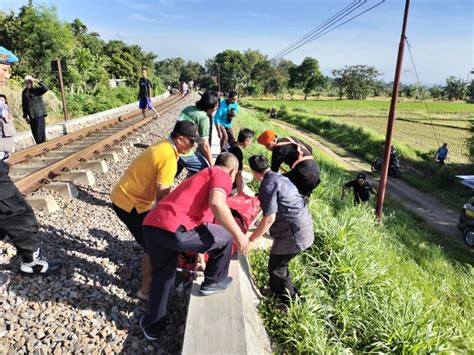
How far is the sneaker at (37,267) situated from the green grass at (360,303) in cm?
204

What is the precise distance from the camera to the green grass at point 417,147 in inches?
619

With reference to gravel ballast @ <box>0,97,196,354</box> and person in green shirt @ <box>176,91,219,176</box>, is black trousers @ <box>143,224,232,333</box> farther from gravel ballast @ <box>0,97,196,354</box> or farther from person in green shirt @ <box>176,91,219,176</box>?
person in green shirt @ <box>176,91,219,176</box>

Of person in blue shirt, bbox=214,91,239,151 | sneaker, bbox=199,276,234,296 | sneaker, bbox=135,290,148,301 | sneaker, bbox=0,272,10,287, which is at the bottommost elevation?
sneaker, bbox=135,290,148,301

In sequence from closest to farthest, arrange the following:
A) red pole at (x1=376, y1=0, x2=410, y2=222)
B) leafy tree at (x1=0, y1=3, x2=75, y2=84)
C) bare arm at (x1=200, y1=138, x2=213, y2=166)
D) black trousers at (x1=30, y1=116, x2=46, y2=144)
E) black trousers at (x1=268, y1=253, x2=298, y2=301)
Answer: black trousers at (x1=268, y1=253, x2=298, y2=301)
bare arm at (x1=200, y1=138, x2=213, y2=166)
red pole at (x1=376, y1=0, x2=410, y2=222)
black trousers at (x1=30, y1=116, x2=46, y2=144)
leafy tree at (x1=0, y1=3, x2=75, y2=84)

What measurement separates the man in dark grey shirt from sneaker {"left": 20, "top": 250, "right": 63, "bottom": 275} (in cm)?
190

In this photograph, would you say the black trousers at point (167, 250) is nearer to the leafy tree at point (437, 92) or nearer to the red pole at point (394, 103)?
the red pole at point (394, 103)

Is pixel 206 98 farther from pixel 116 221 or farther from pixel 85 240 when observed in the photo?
pixel 85 240

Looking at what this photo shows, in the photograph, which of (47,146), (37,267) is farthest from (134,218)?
(47,146)

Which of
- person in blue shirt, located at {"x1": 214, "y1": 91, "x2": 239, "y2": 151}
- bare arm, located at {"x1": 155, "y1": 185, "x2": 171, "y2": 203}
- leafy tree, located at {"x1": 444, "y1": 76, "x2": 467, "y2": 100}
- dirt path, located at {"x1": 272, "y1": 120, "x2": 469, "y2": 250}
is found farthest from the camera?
leafy tree, located at {"x1": 444, "y1": 76, "x2": 467, "y2": 100}

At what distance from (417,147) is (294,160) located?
23.5 m

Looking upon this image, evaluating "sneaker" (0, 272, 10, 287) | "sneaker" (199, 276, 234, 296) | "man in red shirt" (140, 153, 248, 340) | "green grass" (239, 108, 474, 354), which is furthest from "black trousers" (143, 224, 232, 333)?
"sneaker" (0, 272, 10, 287)

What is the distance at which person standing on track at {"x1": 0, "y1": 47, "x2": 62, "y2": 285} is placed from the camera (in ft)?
9.43

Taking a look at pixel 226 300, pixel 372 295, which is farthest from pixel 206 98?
pixel 372 295

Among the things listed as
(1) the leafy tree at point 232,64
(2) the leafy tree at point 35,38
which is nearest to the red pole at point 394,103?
(2) the leafy tree at point 35,38
